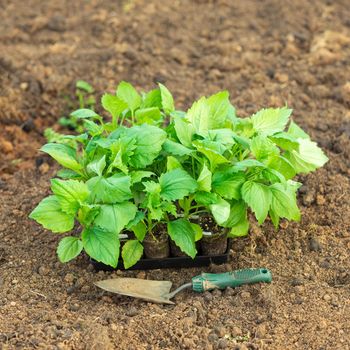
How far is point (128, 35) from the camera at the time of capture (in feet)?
20.1

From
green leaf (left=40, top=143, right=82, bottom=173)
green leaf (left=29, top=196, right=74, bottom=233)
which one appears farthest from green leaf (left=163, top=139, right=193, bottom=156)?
green leaf (left=29, top=196, right=74, bottom=233)

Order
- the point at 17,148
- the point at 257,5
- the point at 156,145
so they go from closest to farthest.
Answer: the point at 156,145
the point at 17,148
the point at 257,5

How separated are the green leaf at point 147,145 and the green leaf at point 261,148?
443mm

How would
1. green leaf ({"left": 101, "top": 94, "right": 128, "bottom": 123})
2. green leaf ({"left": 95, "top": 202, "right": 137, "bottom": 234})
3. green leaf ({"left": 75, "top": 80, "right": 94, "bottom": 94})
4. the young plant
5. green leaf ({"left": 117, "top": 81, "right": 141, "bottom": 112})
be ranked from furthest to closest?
1. green leaf ({"left": 75, "top": 80, "right": 94, "bottom": 94})
2. the young plant
3. green leaf ({"left": 117, "top": 81, "right": 141, "bottom": 112})
4. green leaf ({"left": 101, "top": 94, "right": 128, "bottom": 123})
5. green leaf ({"left": 95, "top": 202, "right": 137, "bottom": 234})

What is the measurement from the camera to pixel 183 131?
3.47 meters

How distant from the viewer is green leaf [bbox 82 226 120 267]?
3332 millimetres

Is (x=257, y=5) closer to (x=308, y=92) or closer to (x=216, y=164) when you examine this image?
(x=308, y=92)

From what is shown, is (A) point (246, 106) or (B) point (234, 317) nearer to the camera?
(B) point (234, 317)

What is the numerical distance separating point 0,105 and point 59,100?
452mm

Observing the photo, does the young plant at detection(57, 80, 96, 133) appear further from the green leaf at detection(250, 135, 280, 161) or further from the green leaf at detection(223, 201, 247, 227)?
the green leaf at detection(250, 135, 280, 161)

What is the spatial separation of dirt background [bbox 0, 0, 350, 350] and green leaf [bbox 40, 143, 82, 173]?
0.60 metres

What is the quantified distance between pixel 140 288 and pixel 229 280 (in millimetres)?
460

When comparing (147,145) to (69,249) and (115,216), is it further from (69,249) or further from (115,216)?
(69,249)

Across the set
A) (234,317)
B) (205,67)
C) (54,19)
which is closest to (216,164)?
(234,317)
